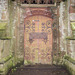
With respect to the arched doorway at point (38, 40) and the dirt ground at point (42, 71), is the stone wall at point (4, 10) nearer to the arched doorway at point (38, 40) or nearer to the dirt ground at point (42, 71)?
the arched doorway at point (38, 40)

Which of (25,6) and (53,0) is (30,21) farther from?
(53,0)

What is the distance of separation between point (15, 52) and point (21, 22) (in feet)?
5.65

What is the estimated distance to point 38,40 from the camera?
14.6ft

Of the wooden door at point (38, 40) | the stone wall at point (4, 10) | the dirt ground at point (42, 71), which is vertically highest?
the stone wall at point (4, 10)

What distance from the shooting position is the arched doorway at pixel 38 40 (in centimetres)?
445

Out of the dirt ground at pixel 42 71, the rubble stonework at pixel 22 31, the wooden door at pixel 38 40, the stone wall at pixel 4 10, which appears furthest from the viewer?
the wooden door at pixel 38 40

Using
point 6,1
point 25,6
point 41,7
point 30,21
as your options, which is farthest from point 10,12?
point 41,7

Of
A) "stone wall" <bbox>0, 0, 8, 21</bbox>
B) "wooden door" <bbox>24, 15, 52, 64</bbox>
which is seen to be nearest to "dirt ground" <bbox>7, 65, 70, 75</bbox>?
"wooden door" <bbox>24, 15, 52, 64</bbox>

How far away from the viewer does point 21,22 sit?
4387mm

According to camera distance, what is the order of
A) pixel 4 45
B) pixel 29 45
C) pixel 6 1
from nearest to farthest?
pixel 4 45
pixel 6 1
pixel 29 45

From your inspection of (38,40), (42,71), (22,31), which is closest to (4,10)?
(22,31)

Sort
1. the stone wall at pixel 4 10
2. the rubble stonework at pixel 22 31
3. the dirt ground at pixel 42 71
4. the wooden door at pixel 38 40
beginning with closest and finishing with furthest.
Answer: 1. the dirt ground at pixel 42 71
2. the stone wall at pixel 4 10
3. the rubble stonework at pixel 22 31
4. the wooden door at pixel 38 40

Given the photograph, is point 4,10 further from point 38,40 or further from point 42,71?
point 42,71

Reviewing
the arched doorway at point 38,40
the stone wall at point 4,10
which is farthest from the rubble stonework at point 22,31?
the arched doorway at point 38,40
